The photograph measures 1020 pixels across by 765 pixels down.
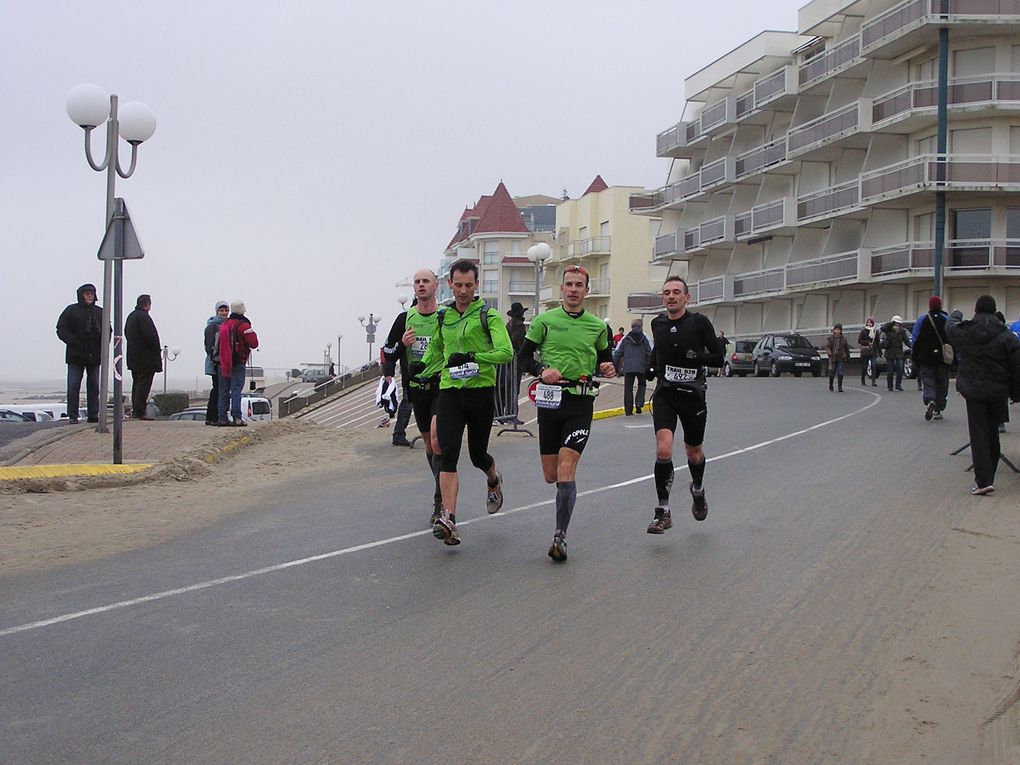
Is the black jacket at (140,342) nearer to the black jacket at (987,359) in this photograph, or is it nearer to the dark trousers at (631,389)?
the dark trousers at (631,389)

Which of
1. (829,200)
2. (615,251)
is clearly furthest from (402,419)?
(615,251)

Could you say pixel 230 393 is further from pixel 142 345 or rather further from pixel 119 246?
pixel 119 246

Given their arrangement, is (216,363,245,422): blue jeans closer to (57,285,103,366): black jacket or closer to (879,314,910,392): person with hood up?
(57,285,103,366): black jacket

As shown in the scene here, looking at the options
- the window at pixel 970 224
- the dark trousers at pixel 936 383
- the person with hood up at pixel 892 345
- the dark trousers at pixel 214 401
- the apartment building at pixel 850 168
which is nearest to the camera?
the dark trousers at pixel 214 401

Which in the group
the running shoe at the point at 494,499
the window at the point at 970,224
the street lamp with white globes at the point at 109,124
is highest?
the window at the point at 970,224

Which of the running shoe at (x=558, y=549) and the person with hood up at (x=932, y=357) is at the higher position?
the person with hood up at (x=932, y=357)

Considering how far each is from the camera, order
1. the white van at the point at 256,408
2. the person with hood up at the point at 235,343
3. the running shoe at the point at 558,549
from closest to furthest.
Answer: the running shoe at the point at 558,549, the person with hood up at the point at 235,343, the white van at the point at 256,408

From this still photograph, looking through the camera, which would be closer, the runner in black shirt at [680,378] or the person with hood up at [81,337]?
the runner in black shirt at [680,378]

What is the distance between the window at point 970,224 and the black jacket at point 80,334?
116ft

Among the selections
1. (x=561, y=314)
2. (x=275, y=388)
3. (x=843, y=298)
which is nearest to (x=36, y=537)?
(x=561, y=314)

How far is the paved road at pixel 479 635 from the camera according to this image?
14.5ft

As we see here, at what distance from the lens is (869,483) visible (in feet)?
37.8

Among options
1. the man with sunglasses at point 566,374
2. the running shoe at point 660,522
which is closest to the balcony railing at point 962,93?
the running shoe at point 660,522

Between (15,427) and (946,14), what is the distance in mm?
37550
